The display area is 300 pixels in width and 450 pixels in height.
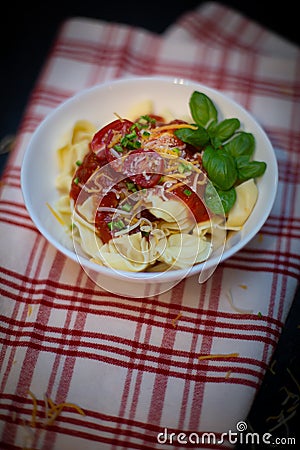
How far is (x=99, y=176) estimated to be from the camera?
5.42ft

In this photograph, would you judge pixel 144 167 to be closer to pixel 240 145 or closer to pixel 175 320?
pixel 240 145

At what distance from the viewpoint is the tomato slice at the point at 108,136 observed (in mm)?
1676

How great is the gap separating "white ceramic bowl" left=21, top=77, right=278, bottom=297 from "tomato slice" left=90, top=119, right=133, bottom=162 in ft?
0.71

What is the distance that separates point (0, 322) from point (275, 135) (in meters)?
1.22

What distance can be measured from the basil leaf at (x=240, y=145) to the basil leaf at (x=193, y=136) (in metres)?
0.10

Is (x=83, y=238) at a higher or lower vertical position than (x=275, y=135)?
lower

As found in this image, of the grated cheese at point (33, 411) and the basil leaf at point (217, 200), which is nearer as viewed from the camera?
the grated cheese at point (33, 411)

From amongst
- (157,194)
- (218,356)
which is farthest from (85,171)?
(218,356)

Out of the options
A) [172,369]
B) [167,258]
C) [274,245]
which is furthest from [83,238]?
[274,245]

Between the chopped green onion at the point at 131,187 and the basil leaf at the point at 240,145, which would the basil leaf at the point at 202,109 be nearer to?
the basil leaf at the point at 240,145

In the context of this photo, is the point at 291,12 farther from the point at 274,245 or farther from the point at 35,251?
the point at 35,251

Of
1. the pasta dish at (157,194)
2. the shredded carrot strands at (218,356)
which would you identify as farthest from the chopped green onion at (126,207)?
the shredded carrot strands at (218,356)

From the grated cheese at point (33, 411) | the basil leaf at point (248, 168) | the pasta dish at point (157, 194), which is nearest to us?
the grated cheese at point (33, 411)

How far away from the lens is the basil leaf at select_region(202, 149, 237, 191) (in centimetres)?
163
